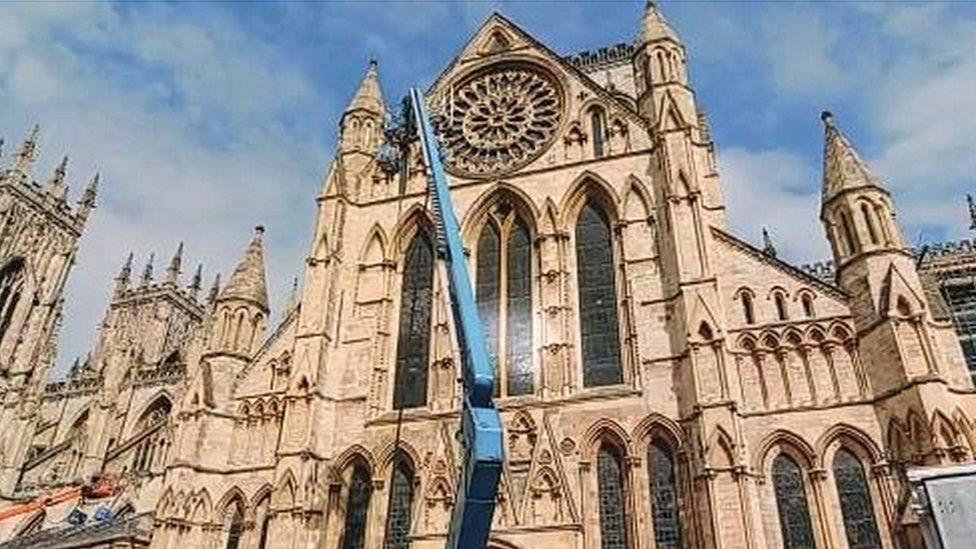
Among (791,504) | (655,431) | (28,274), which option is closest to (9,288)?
(28,274)

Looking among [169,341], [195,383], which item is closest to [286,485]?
[195,383]

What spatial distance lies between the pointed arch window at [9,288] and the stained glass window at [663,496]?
49088 millimetres

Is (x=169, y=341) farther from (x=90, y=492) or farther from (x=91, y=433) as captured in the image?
(x=90, y=492)

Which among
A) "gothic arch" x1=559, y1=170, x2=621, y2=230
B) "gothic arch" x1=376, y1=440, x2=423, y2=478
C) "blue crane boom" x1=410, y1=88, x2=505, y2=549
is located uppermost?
"gothic arch" x1=559, y1=170, x2=621, y2=230

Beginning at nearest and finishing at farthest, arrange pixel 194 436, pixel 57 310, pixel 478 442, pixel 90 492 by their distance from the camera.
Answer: pixel 478 442, pixel 194 436, pixel 90 492, pixel 57 310

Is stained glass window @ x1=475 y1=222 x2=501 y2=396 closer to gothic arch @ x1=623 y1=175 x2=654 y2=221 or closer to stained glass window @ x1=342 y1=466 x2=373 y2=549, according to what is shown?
gothic arch @ x1=623 y1=175 x2=654 y2=221

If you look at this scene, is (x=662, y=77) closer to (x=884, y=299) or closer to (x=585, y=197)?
(x=585, y=197)

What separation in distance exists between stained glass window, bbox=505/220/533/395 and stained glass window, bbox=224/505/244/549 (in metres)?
7.15

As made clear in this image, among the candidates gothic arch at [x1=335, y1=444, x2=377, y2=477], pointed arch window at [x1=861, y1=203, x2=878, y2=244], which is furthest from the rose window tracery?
pointed arch window at [x1=861, y1=203, x2=878, y2=244]

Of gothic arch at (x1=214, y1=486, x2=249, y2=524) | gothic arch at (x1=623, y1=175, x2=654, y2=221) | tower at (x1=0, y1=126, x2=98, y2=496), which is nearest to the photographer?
gothic arch at (x1=214, y1=486, x2=249, y2=524)

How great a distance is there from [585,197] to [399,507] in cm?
964

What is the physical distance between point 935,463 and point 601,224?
9951mm

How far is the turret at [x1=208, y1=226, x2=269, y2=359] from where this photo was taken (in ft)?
68.7

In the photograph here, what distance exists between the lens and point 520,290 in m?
20.8
